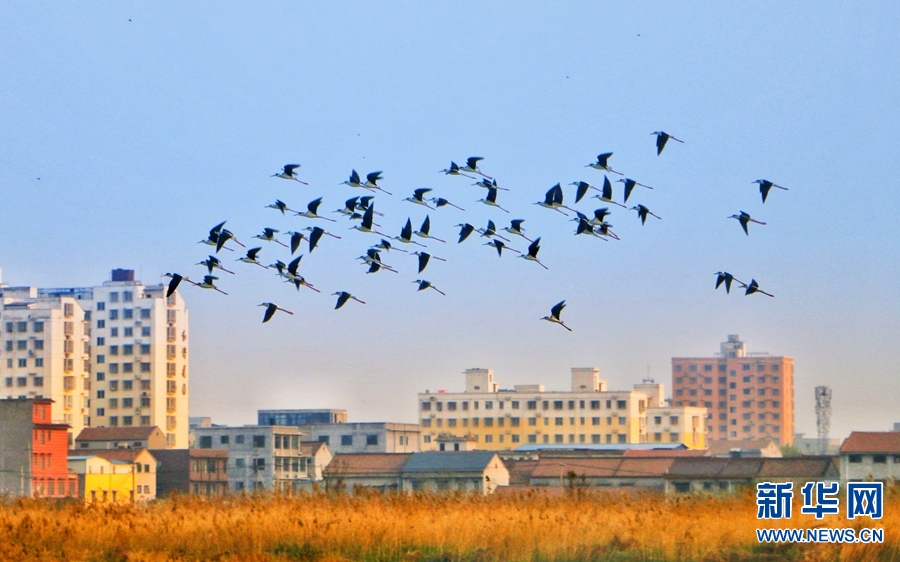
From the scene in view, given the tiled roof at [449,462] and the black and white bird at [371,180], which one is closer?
the black and white bird at [371,180]

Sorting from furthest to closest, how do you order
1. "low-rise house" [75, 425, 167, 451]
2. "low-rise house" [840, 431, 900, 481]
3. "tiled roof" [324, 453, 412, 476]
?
1. "low-rise house" [75, 425, 167, 451]
2. "tiled roof" [324, 453, 412, 476]
3. "low-rise house" [840, 431, 900, 481]

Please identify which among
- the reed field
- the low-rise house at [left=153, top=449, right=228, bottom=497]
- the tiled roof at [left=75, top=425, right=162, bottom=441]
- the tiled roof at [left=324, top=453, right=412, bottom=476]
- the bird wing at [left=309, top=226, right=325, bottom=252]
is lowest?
the low-rise house at [left=153, top=449, right=228, bottom=497]

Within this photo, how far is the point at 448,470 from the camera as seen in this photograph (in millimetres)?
78562

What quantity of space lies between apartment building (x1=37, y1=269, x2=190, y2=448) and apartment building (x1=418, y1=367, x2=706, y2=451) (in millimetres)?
25597

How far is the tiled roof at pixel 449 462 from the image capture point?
78875 millimetres

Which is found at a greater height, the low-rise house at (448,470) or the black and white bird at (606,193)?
the black and white bird at (606,193)

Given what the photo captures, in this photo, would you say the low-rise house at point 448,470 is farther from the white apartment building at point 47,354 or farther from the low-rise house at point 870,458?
the white apartment building at point 47,354

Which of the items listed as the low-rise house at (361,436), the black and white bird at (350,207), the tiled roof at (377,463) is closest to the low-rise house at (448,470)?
the tiled roof at (377,463)

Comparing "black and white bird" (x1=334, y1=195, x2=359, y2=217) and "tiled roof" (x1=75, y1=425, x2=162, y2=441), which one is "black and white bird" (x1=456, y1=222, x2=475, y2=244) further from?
"tiled roof" (x1=75, y1=425, x2=162, y2=441)

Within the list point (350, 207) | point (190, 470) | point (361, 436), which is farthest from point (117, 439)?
point (350, 207)

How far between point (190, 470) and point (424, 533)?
7691 centimetres

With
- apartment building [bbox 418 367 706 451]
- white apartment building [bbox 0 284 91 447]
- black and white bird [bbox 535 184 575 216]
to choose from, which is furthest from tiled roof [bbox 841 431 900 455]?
white apartment building [bbox 0 284 91 447]

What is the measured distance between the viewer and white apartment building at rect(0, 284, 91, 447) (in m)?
127

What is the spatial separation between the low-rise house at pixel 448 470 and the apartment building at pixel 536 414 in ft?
184
